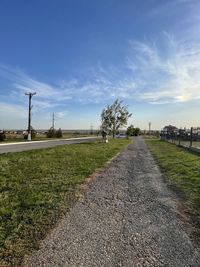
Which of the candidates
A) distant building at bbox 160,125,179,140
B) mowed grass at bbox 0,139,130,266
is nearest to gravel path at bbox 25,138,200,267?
mowed grass at bbox 0,139,130,266

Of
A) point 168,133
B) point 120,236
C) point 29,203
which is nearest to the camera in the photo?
point 120,236

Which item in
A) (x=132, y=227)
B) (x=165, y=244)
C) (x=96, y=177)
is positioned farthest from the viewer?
(x=96, y=177)

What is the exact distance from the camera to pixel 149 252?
12.8 ft

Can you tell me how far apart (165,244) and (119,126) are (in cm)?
4237

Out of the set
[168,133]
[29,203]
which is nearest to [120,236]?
[29,203]

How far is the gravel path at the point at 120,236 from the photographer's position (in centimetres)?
364

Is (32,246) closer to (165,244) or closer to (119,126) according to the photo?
(165,244)

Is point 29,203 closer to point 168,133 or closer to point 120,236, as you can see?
point 120,236

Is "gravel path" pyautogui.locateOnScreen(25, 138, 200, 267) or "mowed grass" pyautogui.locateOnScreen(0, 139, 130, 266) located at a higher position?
"mowed grass" pyautogui.locateOnScreen(0, 139, 130, 266)

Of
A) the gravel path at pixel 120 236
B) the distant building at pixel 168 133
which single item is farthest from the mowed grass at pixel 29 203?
the distant building at pixel 168 133

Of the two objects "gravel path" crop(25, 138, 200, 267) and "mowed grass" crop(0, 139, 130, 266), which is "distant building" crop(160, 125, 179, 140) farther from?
"gravel path" crop(25, 138, 200, 267)

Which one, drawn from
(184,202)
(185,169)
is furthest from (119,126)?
(184,202)

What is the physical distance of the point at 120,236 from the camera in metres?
4.43

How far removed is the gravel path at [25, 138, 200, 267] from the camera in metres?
3.64
